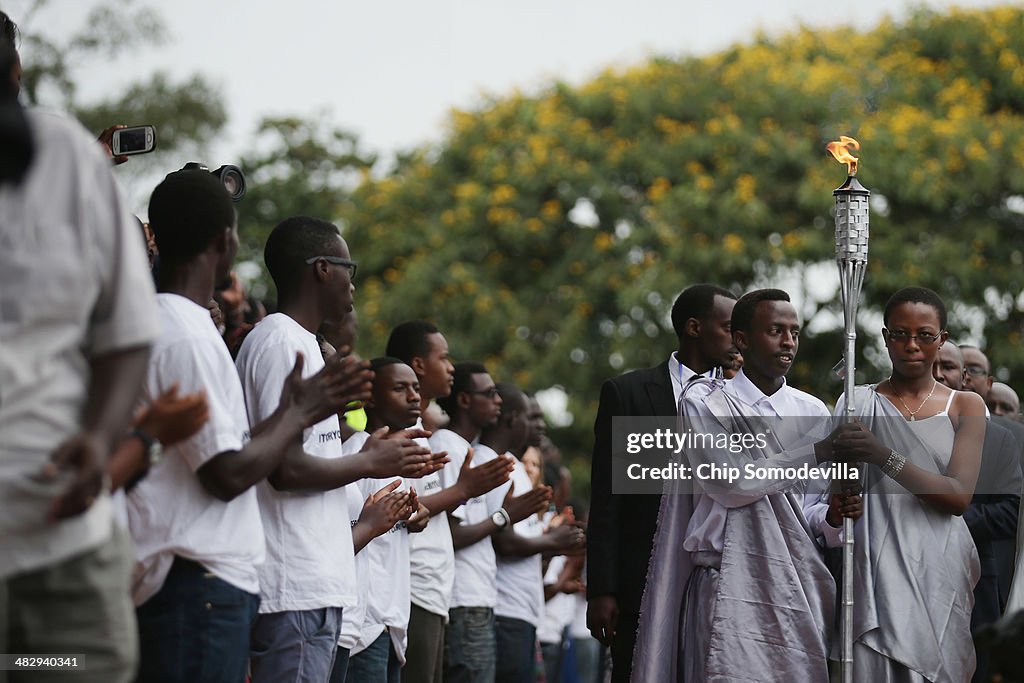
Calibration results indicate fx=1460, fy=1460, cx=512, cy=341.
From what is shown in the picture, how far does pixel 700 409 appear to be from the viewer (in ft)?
23.6

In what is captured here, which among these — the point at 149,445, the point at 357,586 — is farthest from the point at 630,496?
the point at 149,445

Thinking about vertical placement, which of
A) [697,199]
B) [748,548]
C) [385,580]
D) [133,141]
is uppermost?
[697,199]

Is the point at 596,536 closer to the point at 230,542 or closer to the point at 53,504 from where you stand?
the point at 230,542

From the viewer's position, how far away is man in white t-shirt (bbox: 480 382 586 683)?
878 cm

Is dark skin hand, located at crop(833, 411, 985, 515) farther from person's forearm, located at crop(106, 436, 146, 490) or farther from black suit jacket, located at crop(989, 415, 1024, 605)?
person's forearm, located at crop(106, 436, 146, 490)

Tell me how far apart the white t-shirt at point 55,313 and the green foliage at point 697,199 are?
16.0 m

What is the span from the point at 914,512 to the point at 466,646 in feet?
8.44

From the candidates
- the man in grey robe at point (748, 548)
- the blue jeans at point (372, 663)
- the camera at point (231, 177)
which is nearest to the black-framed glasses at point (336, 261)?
the camera at point (231, 177)

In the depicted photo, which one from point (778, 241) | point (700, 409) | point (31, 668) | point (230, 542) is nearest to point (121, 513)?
point (230, 542)

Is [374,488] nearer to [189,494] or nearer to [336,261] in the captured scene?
[336,261]

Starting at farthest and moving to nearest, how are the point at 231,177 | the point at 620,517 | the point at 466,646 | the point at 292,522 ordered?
the point at 466,646 < the point at 620,517 < the point at 231,177 < the point at 292,522

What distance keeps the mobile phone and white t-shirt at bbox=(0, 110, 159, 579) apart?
7.90ft

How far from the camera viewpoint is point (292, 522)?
5137mm

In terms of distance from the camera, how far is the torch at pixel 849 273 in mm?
6836
